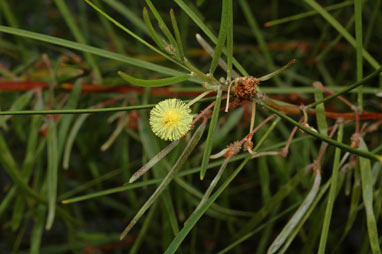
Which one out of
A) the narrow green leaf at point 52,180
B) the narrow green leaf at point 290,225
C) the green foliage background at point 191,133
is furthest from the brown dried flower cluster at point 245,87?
the narrow green leaf at point 52,180

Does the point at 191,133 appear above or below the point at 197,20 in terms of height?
below

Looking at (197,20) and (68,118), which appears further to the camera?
(68,118)

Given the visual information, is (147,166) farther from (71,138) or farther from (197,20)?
(71,138)

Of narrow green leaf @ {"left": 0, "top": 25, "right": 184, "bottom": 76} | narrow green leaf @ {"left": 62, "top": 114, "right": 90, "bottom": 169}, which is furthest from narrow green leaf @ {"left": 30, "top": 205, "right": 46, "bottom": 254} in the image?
narrow green leaf @ {"left": 0, "top": 25, "right": 184, "bottom": 76}

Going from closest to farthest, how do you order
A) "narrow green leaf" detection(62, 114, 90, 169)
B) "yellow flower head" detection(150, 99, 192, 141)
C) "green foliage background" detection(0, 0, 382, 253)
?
"yellow flower head" detection(150, 99, 192, 141)
"green foliage background" detection(0, 0, 382, 253)
"narrow green leaf" detection(62, 114, 90, 169)

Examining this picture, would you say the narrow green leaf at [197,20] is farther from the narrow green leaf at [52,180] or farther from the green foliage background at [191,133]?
the narrow green leaf at [52,180]

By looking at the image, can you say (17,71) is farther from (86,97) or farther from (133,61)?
(133,61)

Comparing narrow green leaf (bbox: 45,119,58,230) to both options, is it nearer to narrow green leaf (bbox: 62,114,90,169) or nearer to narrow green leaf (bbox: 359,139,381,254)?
narrow green leaf (bbox: 62,114,90,169)

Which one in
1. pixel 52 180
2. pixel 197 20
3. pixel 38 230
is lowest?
pixel 38 230

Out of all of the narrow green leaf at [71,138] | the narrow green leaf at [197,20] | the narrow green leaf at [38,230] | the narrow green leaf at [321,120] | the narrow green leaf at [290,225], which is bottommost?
the narrow green leaf at [38,230]

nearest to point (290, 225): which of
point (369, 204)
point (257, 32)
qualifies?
point (369, 204)
